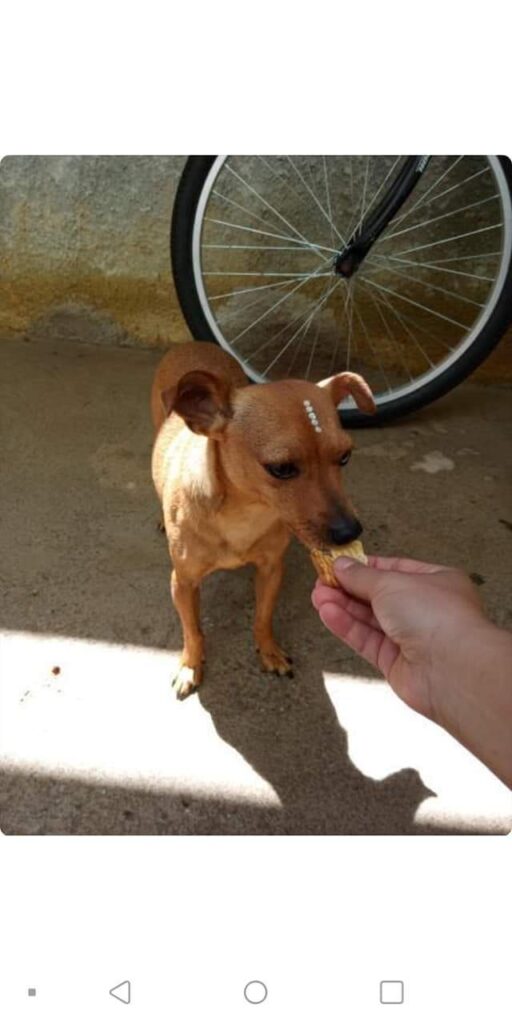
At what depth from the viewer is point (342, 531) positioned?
1827 millimetres

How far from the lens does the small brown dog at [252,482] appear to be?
6.15ft

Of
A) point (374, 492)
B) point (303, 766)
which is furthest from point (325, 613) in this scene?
point (374, 492)

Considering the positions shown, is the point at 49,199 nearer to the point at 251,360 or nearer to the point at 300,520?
the point at 251,360

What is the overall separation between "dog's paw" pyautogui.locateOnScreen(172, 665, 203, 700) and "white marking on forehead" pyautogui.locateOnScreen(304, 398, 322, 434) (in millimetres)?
1080

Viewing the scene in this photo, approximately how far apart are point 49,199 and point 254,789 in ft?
11.5

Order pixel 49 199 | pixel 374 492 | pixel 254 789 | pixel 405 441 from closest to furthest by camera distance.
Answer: pixel 254 789 < pixel 374 492 < pixel 405 441 < pixel 49 199

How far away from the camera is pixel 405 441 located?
12.1 feet

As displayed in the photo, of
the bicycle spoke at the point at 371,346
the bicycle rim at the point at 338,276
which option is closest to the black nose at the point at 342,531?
the bicycle rim at the point at 338,276

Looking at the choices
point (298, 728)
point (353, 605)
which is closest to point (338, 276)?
point (353, 605)

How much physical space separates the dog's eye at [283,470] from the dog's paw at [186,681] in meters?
0.92

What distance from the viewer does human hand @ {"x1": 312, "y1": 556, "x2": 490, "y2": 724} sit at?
1.58 meters

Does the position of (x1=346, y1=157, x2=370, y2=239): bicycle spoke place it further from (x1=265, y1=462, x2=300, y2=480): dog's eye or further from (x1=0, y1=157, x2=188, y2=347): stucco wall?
(x1=265, y1=462, x2=300, y2=480): dog's eye

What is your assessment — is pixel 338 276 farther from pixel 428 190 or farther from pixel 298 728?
pixel 298 728

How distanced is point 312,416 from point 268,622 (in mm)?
940
